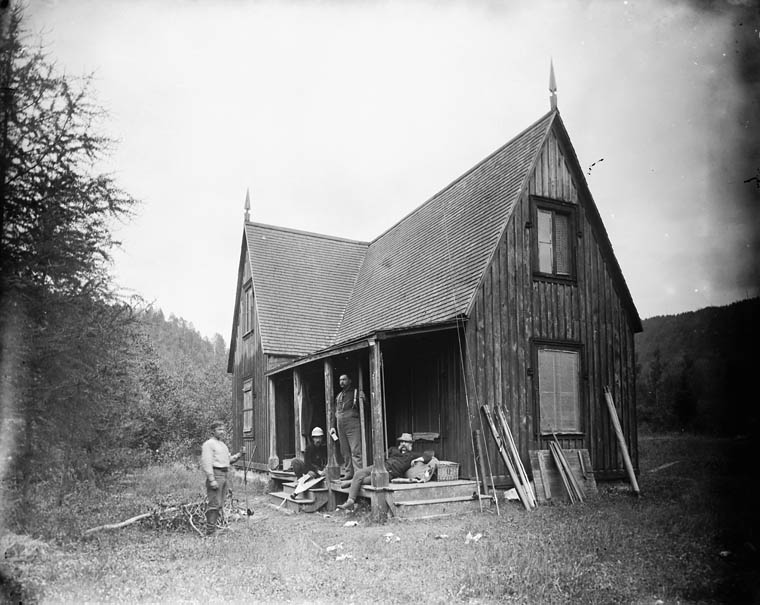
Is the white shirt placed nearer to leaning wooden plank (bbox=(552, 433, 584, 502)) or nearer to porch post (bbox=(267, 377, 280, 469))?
leaning wooden plank (bbox=(552, 433, 584, 502))

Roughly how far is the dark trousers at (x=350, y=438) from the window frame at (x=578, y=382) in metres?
3.49

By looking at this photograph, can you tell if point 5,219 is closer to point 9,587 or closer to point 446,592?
point 9,587

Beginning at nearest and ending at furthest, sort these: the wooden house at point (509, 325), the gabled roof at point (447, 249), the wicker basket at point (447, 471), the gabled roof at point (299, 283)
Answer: the wicker basket at point (447, 471), the wooden house at point (509, 325), the gabled roof at point (447, 249), the gabled roof at point (299, 283)

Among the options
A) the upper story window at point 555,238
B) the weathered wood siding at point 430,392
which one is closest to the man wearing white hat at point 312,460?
the weathered wood siding at point 430,392

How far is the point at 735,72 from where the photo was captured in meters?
6.52

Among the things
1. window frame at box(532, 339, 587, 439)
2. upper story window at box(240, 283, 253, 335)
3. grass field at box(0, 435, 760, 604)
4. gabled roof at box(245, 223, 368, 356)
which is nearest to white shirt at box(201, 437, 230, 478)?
grass field at box(0, 435, 760, 604)

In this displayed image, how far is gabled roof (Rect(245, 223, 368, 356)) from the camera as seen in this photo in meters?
18.4

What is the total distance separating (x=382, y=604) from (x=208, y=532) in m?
4.58

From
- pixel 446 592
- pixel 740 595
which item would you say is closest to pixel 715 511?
pixel 740 595

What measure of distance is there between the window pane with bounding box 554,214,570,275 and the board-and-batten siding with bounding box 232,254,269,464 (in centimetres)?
910

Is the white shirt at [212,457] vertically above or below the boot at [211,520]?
above

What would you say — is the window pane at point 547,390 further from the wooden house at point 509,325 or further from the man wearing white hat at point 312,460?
the man wearing white hat at point 312,460

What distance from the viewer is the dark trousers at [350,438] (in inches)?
487

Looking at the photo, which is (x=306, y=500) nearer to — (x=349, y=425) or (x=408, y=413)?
(x=349, y=425)
